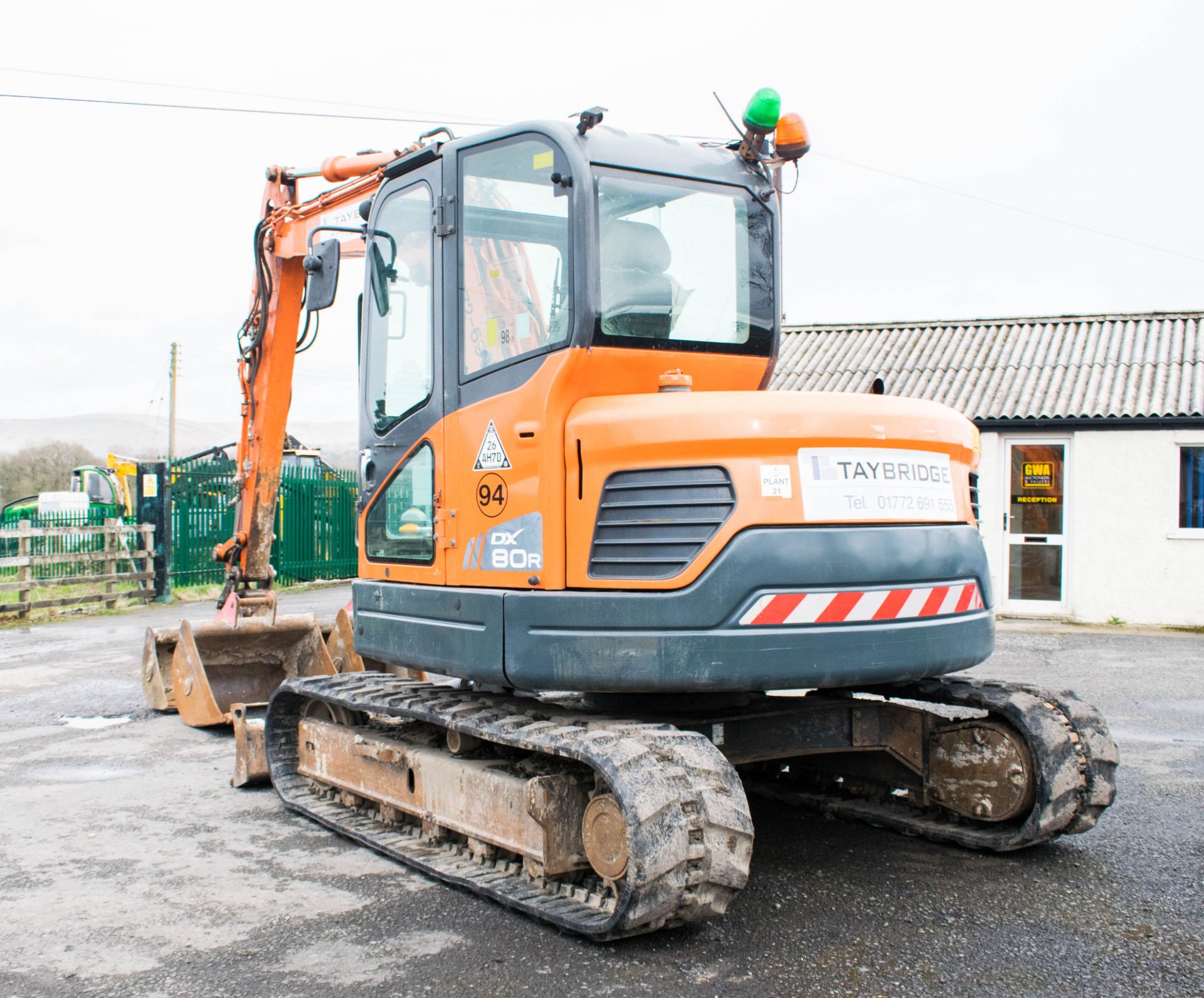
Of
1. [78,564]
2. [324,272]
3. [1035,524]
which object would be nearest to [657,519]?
[324,272]

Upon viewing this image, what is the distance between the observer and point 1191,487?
14328 mm

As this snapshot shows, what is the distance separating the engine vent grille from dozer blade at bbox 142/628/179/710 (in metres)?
4.96

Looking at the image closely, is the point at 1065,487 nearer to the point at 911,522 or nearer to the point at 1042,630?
the point at 1042,630

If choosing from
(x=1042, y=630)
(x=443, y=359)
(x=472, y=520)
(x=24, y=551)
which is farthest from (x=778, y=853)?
(x=24, y=551)

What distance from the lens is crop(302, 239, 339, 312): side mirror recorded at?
5.36 metres

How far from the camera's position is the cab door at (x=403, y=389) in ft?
16.5

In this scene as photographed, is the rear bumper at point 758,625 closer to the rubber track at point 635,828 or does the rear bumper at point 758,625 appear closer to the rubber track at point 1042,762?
the rubber track at point 635,828

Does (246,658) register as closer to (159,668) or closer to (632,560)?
(159,668)

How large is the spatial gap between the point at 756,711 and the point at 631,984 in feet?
4.89

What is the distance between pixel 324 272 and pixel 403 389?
69 centimetres

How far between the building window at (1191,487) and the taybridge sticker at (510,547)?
12292 mm

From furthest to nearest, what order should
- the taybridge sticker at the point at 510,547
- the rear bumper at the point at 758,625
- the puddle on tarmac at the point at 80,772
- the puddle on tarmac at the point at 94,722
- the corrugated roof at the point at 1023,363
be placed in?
the corrugated roof at the point at 1023,363, the puddle on tarmac at the point at 94,722, the puddle on tarmac at the point at 80,772, the taybridge sticker at the point at 510,547, the rear bumper at the point at 758,625

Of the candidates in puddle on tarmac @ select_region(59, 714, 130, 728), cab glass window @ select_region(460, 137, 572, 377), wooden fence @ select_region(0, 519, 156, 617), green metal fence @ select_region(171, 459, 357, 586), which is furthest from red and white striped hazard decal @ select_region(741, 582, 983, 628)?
green metal fence @ select_region(171, 459, 357, 586)

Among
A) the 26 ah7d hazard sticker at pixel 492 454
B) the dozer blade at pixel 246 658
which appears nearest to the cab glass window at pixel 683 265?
the 26 ah7d hazard sticker at pixel 492 454
